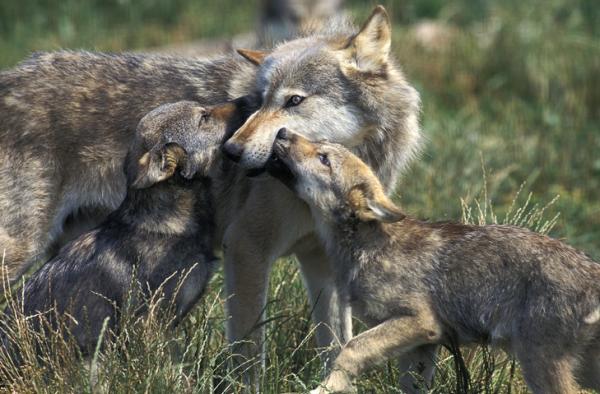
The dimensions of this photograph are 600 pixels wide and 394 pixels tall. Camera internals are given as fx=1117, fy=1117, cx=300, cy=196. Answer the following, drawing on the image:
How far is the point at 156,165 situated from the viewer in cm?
545

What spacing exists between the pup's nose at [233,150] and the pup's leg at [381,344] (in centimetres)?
109

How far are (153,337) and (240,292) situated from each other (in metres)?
1.00

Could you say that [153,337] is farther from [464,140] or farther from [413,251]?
[464,140]

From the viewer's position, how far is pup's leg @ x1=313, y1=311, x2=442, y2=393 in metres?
4.88

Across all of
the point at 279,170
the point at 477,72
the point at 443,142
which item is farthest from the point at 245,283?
the point at 477,72

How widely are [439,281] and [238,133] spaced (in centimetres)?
124

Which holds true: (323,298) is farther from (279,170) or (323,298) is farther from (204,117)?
(204,117)

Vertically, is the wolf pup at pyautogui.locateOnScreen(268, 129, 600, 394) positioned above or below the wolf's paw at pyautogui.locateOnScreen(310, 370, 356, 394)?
above

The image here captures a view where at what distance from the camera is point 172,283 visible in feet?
17.5

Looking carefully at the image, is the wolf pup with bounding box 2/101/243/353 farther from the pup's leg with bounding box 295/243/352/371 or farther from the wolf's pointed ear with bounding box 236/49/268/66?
the pup's leg with bounding box 295/243/352/371

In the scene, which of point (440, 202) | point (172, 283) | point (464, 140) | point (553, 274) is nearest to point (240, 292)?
point (172, 283)

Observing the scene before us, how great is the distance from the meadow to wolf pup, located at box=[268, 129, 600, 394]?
0.27 m

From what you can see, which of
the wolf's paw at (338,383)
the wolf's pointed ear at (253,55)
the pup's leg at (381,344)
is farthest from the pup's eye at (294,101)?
the wolf's paw at (338,383)

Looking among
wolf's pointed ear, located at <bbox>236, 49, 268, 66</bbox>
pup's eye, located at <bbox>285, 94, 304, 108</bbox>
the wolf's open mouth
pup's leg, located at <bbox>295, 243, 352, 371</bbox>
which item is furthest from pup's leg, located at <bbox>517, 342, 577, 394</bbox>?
wolf's pointed ear, located at <bbox>236, 49, 268, 66</bbox>
